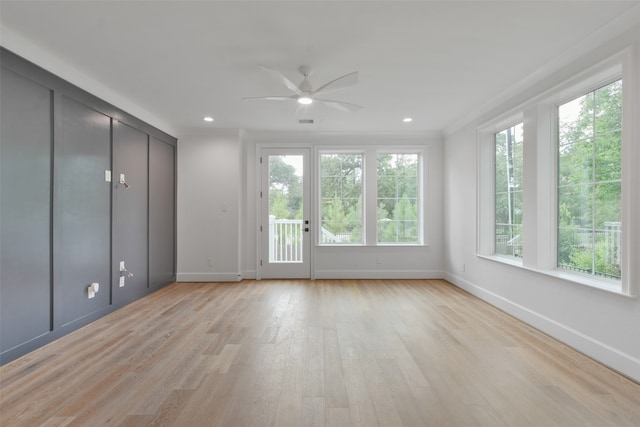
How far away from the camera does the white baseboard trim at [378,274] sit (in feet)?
16.6

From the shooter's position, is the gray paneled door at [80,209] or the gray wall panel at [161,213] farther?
the gray wall panel at [161,213]

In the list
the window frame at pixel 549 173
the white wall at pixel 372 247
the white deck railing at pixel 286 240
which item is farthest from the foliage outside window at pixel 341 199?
the window frame at pixel 549 173

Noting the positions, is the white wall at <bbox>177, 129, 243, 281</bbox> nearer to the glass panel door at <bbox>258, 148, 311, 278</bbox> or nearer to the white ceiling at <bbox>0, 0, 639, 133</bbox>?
the glass panel door at <bbox>258, 148, 311, 278</bbox>

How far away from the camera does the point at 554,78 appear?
2.71m

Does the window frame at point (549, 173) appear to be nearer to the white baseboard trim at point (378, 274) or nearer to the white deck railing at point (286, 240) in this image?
the white baseboard trim at point (378, 274)

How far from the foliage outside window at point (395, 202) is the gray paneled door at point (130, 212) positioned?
358 cm

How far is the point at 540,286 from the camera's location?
2867 millimetres

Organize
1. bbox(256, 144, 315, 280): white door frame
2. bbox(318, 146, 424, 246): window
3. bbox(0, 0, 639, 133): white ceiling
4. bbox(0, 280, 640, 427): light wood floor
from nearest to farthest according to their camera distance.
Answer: bbox(0, 280, 640, 427): light wood floor < bbox(0, 0, 639, 133): white ceiling < bbox(256, 144, 315, 280): white door frame < bbox(318, 146, 424, 246): window

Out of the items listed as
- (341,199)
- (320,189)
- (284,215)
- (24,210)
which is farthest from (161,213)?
(341,199)

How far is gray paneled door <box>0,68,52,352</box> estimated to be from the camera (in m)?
2.18

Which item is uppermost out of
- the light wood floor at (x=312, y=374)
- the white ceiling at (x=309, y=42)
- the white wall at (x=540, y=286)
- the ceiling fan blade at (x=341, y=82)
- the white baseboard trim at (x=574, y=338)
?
the white ceiling at (x=309, y=42)

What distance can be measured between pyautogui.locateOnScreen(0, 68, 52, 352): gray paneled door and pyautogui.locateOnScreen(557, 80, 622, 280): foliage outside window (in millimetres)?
4551

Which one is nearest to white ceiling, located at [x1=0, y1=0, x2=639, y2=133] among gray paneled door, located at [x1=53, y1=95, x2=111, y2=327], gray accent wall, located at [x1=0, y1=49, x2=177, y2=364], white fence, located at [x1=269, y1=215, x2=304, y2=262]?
gray accent wall, located at [x1=0, y1=49, x2=177, y2=364]

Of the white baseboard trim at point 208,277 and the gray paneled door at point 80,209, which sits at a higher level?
the gray paneled door at point 80,209
